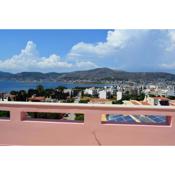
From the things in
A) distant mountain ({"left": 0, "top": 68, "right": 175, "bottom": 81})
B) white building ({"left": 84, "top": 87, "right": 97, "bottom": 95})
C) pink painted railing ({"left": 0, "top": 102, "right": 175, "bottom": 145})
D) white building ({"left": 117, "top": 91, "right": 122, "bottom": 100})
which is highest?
distant mountain ({"left": 0, "top": 68, "right": 175, "bottom": 81})

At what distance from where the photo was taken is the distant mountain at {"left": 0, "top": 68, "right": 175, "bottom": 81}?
19.1 feet

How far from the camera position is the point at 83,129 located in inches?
131

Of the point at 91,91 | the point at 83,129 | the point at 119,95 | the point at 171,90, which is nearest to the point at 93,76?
the point at 91,91

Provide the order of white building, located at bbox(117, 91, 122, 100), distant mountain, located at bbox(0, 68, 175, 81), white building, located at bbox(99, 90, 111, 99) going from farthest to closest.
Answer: distant mountain, located at bbox(0, 68, 175, 81), white building, located at bbox(99, 90, 111, 99), white building, located at bbox(117, 91, 122, 100)

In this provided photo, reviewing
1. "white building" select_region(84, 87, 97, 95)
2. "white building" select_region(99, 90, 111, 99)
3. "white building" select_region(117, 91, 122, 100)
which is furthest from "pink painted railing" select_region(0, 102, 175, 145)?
"white building" select_region(84, 87, 97, 95)

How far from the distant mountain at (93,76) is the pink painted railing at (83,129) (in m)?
2.43

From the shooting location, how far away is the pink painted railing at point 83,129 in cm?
328

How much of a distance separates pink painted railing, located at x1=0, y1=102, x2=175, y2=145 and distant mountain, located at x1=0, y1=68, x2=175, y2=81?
7.98ft

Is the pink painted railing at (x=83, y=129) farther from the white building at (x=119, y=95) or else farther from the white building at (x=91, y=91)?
the white building at (x=91, y=91)

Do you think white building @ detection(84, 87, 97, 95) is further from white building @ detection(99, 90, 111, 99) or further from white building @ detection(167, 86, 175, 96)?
white building @ detection(167, 86, 175, 96)

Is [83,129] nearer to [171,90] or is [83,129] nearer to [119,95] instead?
[119,95]

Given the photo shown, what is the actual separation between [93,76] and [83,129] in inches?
115

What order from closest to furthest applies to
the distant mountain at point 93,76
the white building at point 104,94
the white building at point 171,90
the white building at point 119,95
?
the white building at point 119,95 → the white building at point 104,94 → the white building at point 171,90 → the distant mountain at point 93,76

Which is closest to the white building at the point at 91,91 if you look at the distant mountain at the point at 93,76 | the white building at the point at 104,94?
the white building at the point at 104,94
